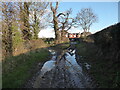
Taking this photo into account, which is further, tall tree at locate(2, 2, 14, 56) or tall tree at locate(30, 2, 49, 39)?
tall tree at locate(30, 2, 49, 39)

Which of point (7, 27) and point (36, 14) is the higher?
point (36, 14)

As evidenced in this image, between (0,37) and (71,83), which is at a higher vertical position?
(0,37)

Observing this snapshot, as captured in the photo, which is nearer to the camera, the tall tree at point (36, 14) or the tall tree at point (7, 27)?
the tall tree at point (7, 27)

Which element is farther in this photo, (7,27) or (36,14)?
(36,14)

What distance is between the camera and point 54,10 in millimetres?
25531

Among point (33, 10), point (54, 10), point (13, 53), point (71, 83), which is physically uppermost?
point (54, 10)

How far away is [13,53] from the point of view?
1002cm

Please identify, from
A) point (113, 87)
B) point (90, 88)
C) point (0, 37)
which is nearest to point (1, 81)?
point (90, 88)

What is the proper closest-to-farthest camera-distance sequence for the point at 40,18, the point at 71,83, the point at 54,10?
the point at 71,83 → the point at 40,18 → the point at 54,10

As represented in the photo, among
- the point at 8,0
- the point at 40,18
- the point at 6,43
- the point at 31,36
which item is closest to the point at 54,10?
the point at 40,18

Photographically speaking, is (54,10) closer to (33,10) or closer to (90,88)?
(33,10)

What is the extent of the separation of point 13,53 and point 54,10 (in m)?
18.6

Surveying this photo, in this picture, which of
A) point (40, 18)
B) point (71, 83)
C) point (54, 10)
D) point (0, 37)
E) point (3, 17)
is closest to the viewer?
point (71, 83)

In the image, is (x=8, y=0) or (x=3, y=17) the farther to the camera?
(x=8, y=0)
